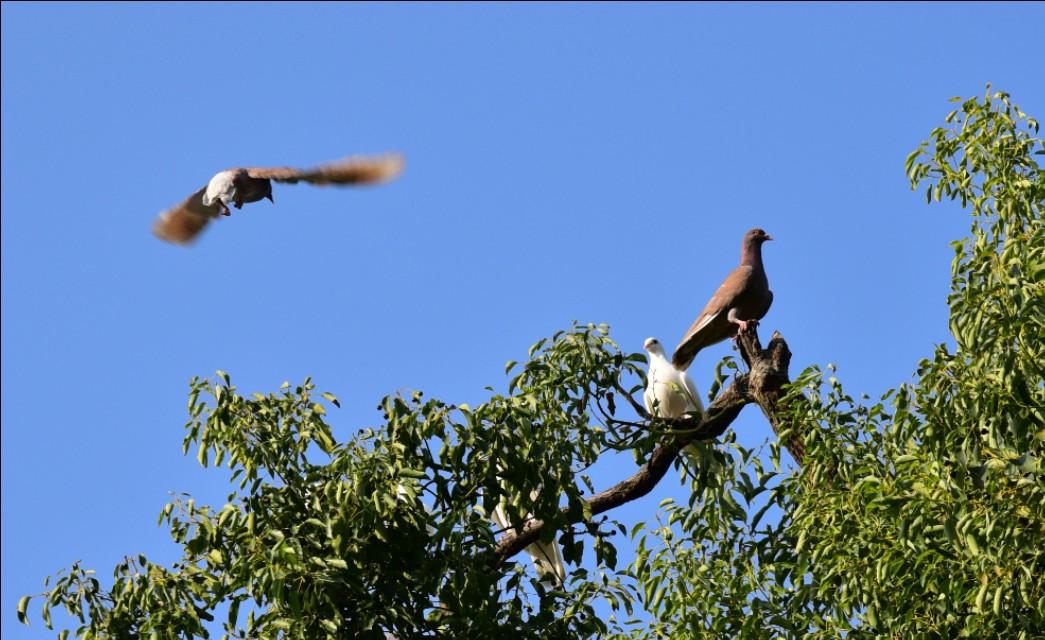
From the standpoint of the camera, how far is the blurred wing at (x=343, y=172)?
8.56 meters

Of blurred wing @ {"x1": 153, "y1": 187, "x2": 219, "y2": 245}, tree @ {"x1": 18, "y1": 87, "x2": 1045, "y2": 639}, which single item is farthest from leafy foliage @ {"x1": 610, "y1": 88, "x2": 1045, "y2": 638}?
blurred wing @ {"x1": 153, "y1": 187, "x2": 219, "y2": 245}

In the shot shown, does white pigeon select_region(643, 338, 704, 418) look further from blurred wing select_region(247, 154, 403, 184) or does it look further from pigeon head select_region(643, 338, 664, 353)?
blurred wing select_region(247, 154, 403, 184)

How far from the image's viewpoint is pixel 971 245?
572cm

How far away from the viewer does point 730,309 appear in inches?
303

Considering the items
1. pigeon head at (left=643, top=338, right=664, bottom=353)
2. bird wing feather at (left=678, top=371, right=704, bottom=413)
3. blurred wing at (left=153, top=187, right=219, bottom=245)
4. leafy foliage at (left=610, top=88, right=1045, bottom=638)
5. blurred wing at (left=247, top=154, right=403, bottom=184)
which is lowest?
leafy foliage at (left=610, top=88, right=1045, bottom=638)

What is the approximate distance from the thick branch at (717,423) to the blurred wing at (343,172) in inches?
105

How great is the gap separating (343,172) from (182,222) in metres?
1.38

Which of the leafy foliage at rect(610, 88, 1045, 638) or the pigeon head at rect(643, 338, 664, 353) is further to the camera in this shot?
the pigeon head at rect(643, 338, 664, 353)

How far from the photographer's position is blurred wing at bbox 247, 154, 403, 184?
8.56 metres

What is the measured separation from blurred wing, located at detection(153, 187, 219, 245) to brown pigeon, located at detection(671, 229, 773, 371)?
3140 millimetres

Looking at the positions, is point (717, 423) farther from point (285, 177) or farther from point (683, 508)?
point (285, 177)

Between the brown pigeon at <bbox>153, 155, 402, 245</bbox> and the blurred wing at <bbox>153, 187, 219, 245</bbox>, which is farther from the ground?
the blurred wing at <bbox>153, 187, 219, 245</bbox>

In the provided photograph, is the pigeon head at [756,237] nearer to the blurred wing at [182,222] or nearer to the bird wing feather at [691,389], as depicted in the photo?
the bird wing feather at [691,389]

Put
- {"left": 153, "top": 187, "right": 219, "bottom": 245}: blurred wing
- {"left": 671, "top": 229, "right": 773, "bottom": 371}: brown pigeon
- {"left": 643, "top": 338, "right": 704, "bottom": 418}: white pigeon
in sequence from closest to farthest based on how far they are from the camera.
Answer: {"left": 671, "top": 229, "right": 773, "bottom": 371}: brown pigeon < {"left": 643, "top": 338, "right": 704, "bottom": 418}: white pigeon < {"left": 153, "top": 187, "right": 219, "bottom": 245}: blurred wing
